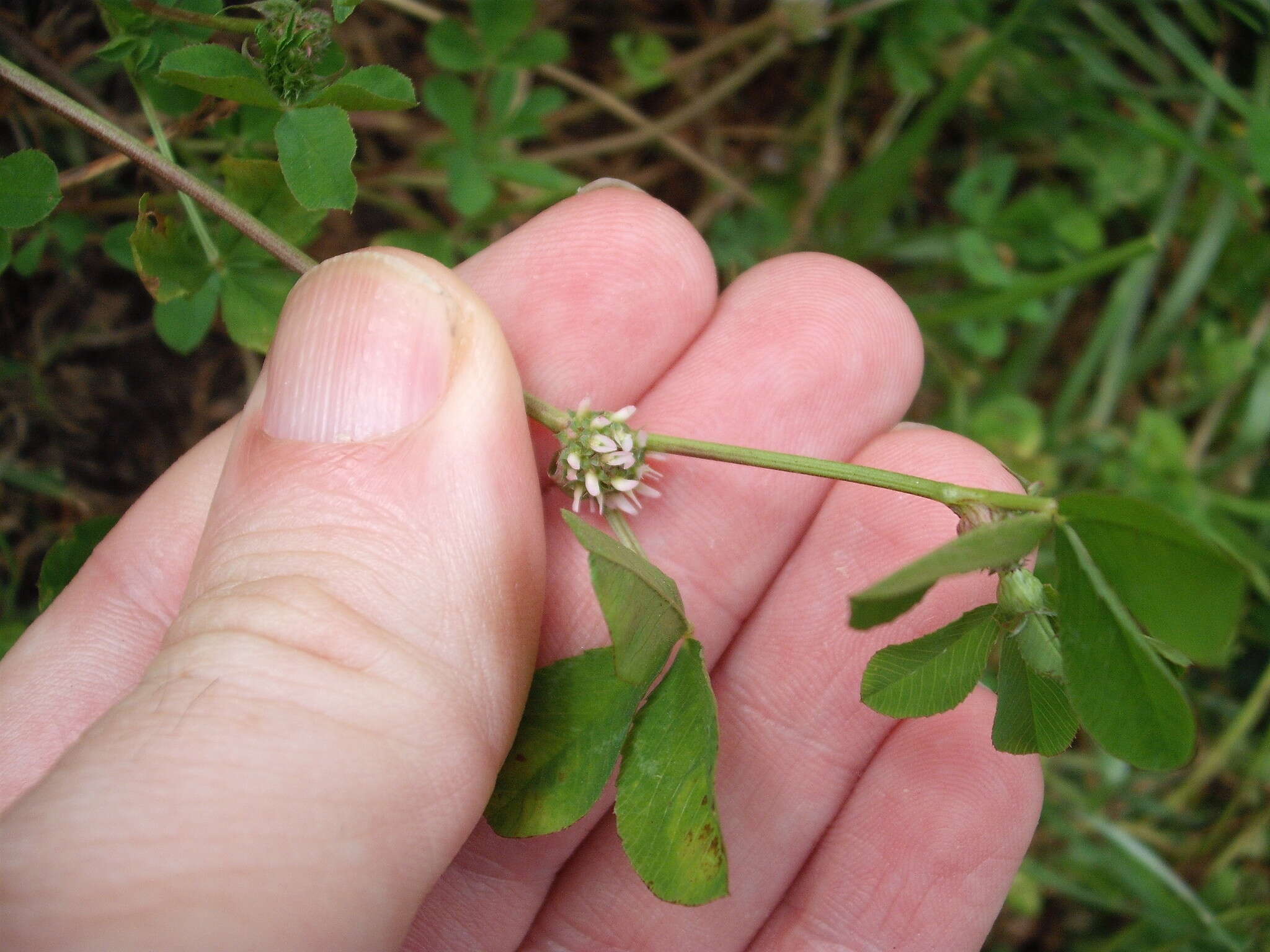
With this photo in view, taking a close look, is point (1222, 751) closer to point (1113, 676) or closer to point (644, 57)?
point (1113, 676)

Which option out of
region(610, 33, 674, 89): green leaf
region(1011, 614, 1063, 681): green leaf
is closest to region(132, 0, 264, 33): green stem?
region(610, 33, 674, 89): green leaf

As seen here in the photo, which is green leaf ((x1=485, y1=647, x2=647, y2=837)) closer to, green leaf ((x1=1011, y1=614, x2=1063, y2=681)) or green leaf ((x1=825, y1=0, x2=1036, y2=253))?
green leaf ((x1=1011, y1=614, x2=1063, y2=681))

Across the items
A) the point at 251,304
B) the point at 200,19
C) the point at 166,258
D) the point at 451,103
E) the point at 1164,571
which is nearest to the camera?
the point at 1164,571

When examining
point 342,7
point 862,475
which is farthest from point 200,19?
point 862,475

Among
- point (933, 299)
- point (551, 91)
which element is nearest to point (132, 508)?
point (551, 91)

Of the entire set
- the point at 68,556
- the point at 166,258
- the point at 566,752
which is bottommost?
the point at 68,556

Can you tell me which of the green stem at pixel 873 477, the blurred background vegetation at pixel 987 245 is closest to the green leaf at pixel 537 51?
the blurred background vegetation at pixel 987 245

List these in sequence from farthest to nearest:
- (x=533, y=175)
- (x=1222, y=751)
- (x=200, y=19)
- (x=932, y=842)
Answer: (x=1222, y=751)
(x=533, y=175)
(x=932, y=842)
(x=200, y=19)
